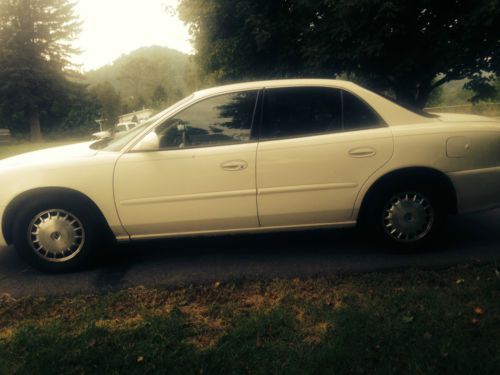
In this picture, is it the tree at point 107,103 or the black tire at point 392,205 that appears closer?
the black tire at point 392,205

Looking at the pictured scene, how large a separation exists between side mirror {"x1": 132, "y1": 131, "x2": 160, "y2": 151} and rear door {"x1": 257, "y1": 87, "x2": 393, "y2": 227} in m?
0.91

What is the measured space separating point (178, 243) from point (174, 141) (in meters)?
1.38

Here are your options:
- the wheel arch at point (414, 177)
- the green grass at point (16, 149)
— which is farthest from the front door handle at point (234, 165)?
the green grass at point (16, 149)

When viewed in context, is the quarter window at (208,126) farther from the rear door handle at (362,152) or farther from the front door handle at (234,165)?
the rear door handle at (362,152)

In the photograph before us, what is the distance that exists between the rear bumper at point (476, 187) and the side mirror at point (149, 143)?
264 centimetres

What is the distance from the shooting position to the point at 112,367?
8.50ft

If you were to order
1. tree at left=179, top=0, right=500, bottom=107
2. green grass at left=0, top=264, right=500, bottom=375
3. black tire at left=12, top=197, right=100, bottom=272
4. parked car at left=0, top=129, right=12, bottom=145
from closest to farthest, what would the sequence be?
green grass at left=0, top=264, right=500, bottom=375, black tire at left=12, top=197, right=100, bottom=272, tree at left=179, top=0, right=500, bottom=107, parked car at left=0, top=129, right=12, bottom=145

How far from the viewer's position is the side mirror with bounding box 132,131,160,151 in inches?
158

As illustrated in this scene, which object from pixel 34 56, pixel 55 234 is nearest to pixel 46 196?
pixel 55 234

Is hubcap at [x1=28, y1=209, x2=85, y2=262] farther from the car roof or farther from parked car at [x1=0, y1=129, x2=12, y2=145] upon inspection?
parked car at [x1=0, y1=129, x2=12, y2=145]

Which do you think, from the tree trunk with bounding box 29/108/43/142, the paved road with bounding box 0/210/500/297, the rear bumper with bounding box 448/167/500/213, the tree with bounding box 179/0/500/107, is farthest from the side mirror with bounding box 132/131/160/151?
the tree trunk with bounding box 29/108/43/142

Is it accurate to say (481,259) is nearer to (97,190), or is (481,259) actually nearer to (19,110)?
(97,190)

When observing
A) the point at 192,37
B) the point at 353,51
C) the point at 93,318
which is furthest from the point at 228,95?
the point at 192,37

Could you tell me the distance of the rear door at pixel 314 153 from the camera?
4.04 meters
